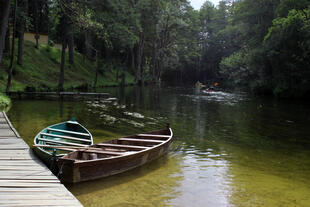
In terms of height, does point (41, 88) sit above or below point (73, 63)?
below

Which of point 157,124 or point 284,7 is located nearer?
point 157,124

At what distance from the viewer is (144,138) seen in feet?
33.0

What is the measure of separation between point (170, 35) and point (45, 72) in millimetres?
37663

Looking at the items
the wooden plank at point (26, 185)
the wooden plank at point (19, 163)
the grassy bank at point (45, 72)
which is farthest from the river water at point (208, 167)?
the grassy bank at point (45, 72)

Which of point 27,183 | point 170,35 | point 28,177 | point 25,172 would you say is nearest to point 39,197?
point 27,183

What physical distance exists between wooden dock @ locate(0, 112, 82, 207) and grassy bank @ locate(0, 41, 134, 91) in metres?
18.5

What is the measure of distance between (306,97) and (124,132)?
28.2 meters

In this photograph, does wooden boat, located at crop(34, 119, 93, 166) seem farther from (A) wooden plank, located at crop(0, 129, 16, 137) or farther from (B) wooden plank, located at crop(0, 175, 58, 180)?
(B) wooden plank, located at crop(0, 175, 58, 180)

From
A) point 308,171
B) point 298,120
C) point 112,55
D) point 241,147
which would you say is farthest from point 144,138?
point 112,55

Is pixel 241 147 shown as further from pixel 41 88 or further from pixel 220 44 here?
pixel 220 44

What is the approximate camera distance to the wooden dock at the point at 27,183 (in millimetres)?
4699

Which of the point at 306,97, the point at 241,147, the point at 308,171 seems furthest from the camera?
the point at 306,97

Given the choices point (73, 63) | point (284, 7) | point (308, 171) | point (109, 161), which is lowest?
point (308, 171)

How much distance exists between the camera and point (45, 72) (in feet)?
108
